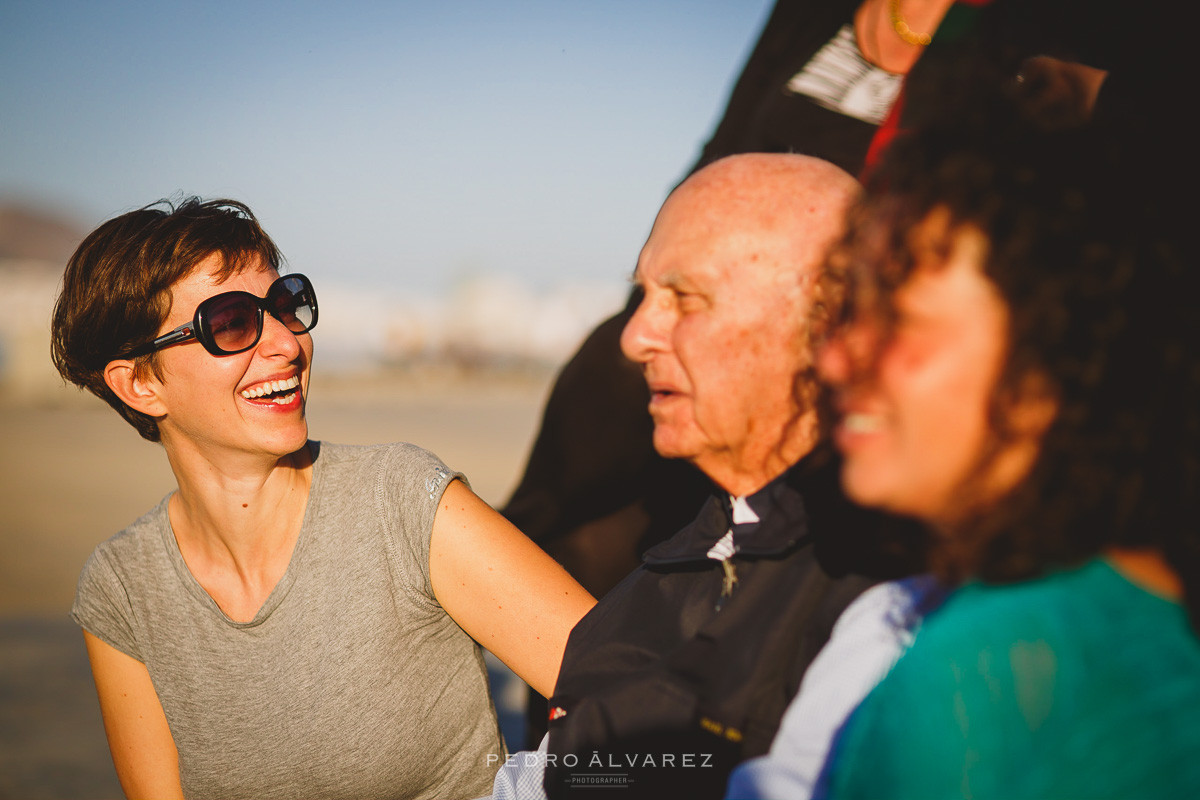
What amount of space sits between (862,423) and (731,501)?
1.61 feet

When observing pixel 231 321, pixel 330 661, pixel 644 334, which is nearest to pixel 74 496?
pixel 231 321

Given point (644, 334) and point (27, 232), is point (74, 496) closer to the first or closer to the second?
point (644, 334)

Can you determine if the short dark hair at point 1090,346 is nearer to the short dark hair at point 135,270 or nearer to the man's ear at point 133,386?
the short dark hair at point 135,270

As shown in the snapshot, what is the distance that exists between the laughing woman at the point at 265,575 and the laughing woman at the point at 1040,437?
3.33ft

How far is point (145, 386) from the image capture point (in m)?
2.08

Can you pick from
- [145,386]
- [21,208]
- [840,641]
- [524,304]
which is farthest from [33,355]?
[21,208]

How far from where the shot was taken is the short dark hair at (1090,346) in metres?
0.86

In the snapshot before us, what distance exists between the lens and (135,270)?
77.3 inches

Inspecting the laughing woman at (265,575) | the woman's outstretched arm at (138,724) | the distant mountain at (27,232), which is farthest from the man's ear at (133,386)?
the distant mountain at (27,232)

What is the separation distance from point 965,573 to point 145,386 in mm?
1954

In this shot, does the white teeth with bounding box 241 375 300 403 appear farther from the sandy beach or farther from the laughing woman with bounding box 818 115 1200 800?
the sandy beach

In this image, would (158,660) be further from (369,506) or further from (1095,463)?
(1095,463)

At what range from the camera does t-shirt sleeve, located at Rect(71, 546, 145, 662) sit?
1.97 metres

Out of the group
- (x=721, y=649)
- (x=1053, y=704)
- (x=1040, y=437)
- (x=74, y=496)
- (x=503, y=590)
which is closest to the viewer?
(x=1053, y=704)
